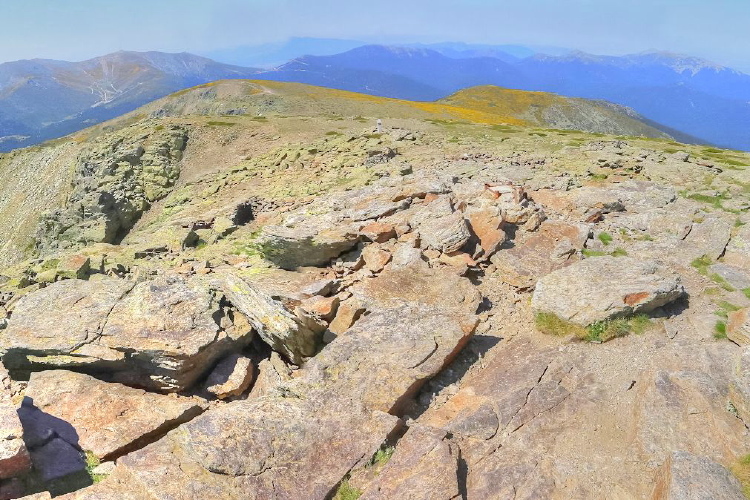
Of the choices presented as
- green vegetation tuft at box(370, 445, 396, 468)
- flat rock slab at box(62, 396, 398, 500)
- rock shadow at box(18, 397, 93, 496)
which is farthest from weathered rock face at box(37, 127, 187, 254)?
green vegetation tuft at box(370, 445, 396, 468)

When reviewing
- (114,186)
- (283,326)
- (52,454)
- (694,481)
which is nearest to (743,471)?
(694,481)

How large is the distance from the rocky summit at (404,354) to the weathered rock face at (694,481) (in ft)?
0.16

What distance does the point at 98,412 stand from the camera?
1259 cm

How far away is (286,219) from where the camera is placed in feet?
99.0

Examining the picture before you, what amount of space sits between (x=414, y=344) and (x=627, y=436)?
6.41 meters

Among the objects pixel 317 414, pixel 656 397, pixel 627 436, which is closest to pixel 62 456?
pixel 317 414

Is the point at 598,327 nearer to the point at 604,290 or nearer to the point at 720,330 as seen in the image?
the point at 604,290

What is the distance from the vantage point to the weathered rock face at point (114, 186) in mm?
40875

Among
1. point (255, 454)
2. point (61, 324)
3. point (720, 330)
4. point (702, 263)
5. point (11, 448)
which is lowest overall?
point (702, 263)

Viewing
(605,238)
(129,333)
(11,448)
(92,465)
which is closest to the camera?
(11,448)

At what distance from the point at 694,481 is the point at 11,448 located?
14839 millimetres

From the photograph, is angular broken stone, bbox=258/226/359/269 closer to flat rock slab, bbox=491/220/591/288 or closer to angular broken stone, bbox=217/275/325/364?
angular broken stone, bbox=217/275/325/364

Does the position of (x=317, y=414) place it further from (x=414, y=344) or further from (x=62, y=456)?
(x=62, y=456)

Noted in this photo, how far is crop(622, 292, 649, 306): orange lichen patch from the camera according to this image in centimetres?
1625
